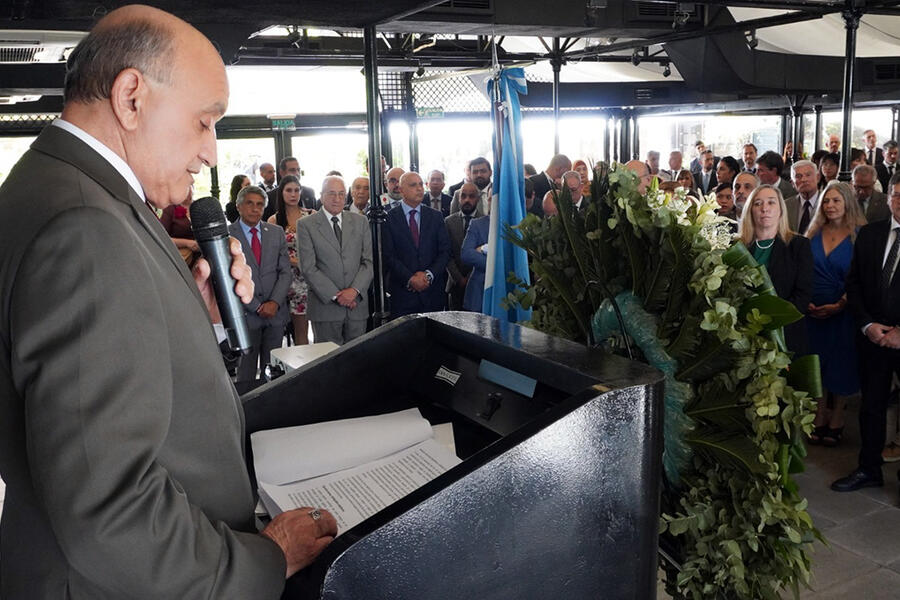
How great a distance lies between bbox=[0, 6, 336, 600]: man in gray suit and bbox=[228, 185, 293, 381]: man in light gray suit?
4.57 meters

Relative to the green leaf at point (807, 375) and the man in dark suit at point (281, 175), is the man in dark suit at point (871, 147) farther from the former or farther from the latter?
the green leaf at point (807, 375)

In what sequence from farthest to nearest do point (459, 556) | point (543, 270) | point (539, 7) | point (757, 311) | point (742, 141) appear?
1. point (742, 141)
2. point (539, 7)
3. point (543, 270)
4. point (757, 311)
5. point (459, 556)

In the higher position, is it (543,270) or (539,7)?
(539,7)

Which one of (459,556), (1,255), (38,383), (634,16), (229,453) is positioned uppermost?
(634,16)

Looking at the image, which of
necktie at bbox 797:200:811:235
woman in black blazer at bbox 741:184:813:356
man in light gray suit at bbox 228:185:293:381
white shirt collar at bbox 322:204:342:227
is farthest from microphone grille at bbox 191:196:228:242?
necktie at bbox 797:200:811:235

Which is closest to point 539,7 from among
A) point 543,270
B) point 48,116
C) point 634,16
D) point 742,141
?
point 634,16

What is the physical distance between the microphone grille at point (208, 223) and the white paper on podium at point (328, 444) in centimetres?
42

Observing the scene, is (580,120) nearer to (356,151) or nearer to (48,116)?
(356,151)

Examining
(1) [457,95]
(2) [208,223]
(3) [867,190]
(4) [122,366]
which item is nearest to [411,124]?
(1) [457,95]

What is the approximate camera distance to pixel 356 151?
461 inches

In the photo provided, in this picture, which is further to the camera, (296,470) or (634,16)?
(634,16)

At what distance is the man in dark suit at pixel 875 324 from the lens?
167 inches

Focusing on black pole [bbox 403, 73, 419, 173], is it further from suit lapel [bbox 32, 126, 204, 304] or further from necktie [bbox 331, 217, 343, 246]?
suit lapel [bbox 32, 126, 204, 304]

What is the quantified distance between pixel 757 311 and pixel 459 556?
881 mm
